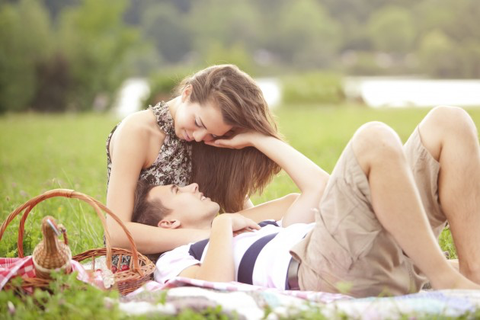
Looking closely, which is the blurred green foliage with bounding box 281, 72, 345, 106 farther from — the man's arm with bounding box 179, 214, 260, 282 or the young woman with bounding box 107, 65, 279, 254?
the man's arm with bounding box 179, 214, 260, 282

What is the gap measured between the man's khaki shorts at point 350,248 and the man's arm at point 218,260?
1.01ft

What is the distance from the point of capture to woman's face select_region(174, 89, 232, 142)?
142 inches

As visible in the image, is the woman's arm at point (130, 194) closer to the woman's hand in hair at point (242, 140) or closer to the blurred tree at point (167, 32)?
the woman's hand in hair at point (242, 140)

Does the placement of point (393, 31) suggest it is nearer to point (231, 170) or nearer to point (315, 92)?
point (315, 92)

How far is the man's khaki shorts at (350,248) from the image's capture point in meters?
2.84

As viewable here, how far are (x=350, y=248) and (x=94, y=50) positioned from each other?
20808 mm

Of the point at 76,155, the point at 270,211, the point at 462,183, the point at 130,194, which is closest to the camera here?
the point at 462,183

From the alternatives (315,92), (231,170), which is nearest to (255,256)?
(231,170)

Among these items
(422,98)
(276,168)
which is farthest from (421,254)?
(422,98)

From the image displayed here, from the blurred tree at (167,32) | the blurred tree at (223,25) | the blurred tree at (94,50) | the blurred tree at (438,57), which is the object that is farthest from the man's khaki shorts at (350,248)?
the blurred tree at (223,25)

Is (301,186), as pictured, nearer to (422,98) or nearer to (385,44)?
(422,98)

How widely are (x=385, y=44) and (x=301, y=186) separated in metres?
43.6

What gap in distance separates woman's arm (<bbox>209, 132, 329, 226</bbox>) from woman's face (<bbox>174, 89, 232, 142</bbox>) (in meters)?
0.13

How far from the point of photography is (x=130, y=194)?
3561 mm
